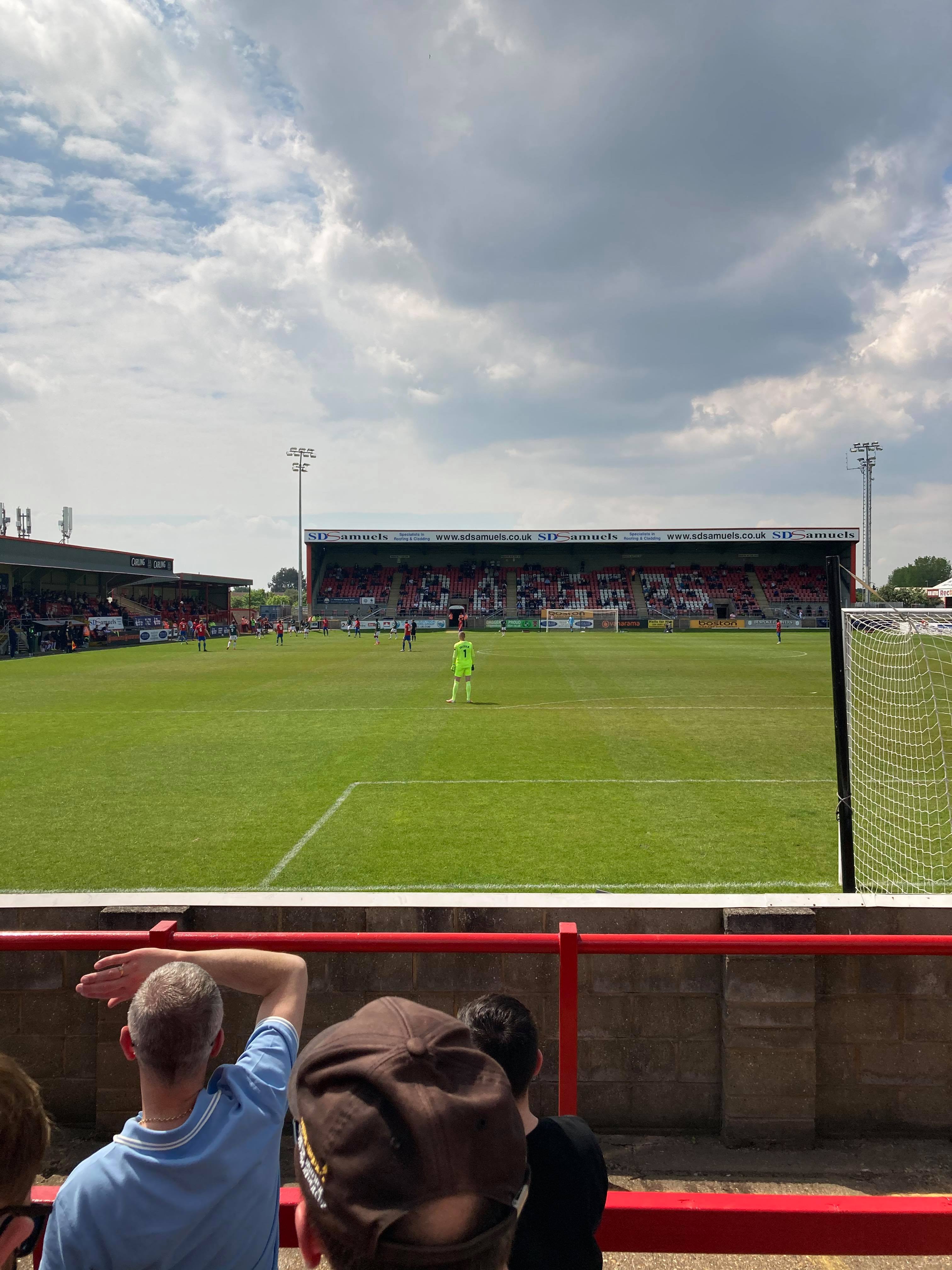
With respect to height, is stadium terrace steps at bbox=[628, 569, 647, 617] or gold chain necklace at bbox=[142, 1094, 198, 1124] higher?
stadium terrace steps at bbox=[628, 569, 647, 617]

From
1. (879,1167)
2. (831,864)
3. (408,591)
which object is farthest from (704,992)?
(408,591)

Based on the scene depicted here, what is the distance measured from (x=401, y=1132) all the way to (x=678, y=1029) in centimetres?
341

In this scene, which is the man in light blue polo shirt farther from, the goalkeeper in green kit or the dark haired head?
the goalkeeper in green kit

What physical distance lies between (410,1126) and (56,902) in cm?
425

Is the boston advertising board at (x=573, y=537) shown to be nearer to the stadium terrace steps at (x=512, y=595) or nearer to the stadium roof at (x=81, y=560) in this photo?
the stadium terrace steps at (x=512, y=595)

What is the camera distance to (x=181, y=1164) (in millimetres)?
1714

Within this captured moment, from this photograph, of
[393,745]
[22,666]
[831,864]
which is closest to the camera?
[831,864]

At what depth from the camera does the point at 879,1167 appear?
3.79 metres

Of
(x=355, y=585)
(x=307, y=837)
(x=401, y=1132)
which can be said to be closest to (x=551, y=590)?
(x=355, y=585)

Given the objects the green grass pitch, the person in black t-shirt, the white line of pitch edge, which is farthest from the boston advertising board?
the person in black t-shirt

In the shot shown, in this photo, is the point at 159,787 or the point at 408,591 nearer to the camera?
the point at 159,787

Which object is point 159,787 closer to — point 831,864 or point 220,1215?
point 831,864

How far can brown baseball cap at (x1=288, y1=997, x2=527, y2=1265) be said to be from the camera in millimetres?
1066

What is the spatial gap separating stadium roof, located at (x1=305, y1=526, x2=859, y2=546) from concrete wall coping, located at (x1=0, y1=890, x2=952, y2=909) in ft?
235
